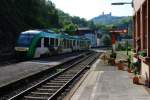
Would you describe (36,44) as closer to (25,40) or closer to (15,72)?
(25,40)

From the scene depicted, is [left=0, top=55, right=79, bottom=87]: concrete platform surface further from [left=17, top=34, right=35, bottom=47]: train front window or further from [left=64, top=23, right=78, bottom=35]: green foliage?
[left=64, top=23, right=78, bottom=35]: green foliage

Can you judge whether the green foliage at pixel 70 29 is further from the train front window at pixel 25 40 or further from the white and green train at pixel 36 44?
the train front window at pixel 25 40

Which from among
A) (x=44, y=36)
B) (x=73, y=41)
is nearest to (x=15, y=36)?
(x=73, y=41)

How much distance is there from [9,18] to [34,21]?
14.4m

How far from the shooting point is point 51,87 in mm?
19312

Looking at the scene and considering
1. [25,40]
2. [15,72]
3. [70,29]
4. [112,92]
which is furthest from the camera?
[70,29]

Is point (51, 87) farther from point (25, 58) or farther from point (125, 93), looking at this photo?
point (25, 58)

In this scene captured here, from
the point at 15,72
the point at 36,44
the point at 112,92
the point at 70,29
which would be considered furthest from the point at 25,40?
the point at 70,29

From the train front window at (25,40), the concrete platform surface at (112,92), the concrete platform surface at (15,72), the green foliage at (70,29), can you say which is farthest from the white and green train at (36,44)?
the green foliage at (70,29)

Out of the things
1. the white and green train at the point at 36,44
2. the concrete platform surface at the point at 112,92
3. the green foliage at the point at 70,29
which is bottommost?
the concrete platform surface at the point at 112,92

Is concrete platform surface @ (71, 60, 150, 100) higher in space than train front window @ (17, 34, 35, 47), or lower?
lower

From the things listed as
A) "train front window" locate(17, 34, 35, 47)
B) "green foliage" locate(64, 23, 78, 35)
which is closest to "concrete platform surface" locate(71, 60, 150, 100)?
"train front window" locate(17, 34, 35, 47)

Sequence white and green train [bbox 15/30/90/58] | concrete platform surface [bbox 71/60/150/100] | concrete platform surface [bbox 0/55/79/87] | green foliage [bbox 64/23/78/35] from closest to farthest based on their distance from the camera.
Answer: concrete platform surface [bbox 71/60/150/100] < concrete platform surface [bbox 0/55/79/87] < white and green train [bbox 15/30/90/58] < green foliage [bbox 64/23/78/35]

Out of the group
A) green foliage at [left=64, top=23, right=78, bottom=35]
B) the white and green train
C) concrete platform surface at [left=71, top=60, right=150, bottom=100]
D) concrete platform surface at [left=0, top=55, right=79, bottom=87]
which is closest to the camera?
concrete platform surface at [left=71, top=60, right=150, bottom=100]
